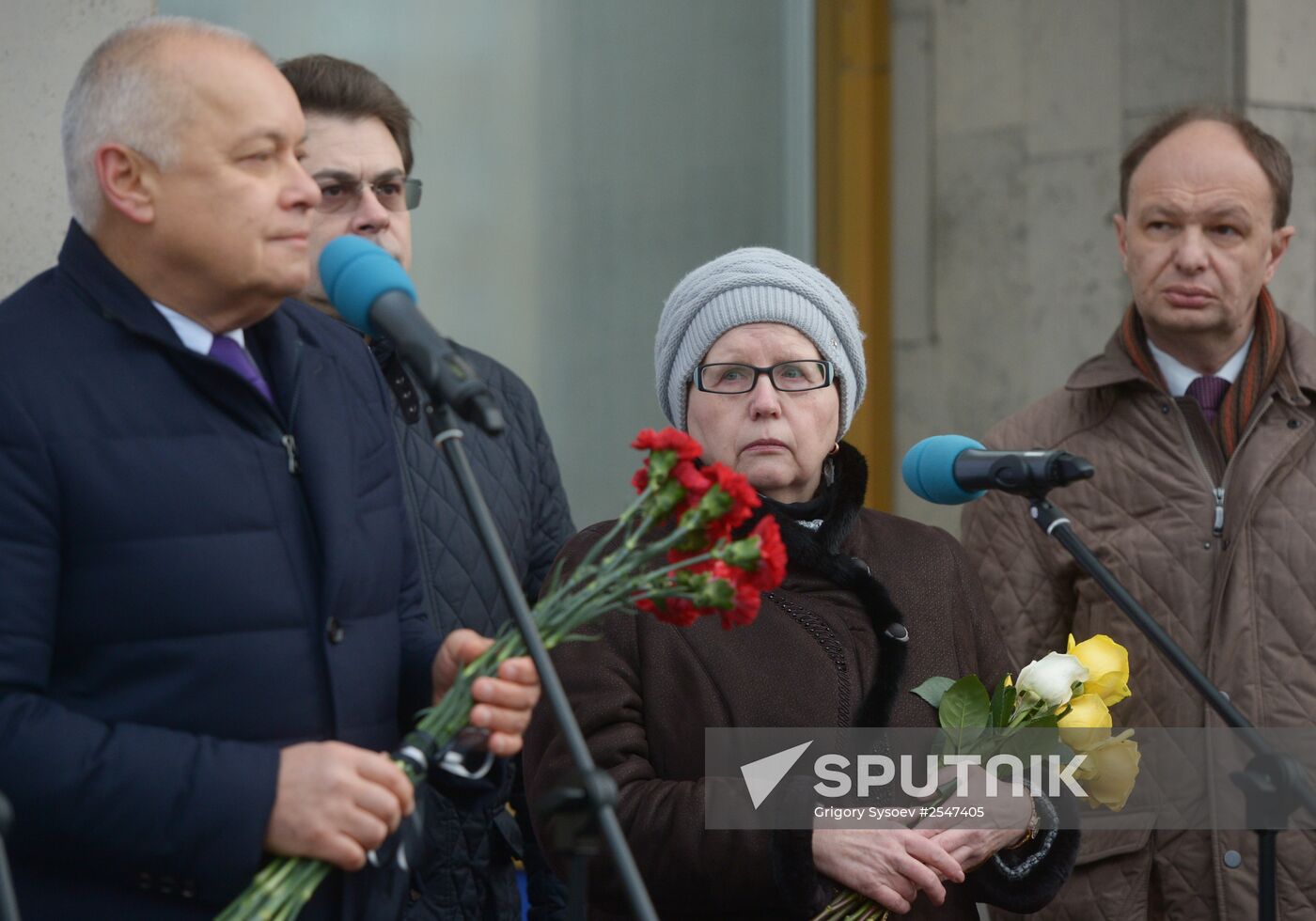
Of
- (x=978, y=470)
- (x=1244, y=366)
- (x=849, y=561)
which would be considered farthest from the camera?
(x=1244, y=366)

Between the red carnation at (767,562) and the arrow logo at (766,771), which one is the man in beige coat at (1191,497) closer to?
the arrow logo at (766,771)

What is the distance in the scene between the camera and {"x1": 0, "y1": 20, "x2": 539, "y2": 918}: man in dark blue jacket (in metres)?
2.16

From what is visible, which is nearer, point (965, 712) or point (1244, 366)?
point (965, 712)

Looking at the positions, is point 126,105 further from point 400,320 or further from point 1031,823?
point 1031,823

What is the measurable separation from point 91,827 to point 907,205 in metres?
4.61

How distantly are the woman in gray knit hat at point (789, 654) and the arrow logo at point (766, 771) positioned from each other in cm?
5

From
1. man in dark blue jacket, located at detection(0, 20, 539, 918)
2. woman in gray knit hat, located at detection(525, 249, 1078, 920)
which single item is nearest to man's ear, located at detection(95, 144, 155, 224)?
man in dark blue jacket, located at detection(0, 20, 539, 918)

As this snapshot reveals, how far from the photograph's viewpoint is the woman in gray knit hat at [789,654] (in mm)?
2787

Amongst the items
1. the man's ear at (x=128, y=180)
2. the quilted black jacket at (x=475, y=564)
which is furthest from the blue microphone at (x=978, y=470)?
the man's ear at (x=128, y=180)

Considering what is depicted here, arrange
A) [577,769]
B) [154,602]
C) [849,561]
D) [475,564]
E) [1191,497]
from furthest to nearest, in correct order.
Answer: [1191,497]
[475,564]
[849,561]
[154,602]
[577,769]

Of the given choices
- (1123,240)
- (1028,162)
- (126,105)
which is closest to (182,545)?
(126,105)

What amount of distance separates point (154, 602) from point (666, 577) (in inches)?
25.8

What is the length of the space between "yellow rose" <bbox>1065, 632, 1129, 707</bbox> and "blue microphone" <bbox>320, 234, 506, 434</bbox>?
1.36 meters

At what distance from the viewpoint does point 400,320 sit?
2.10 m
